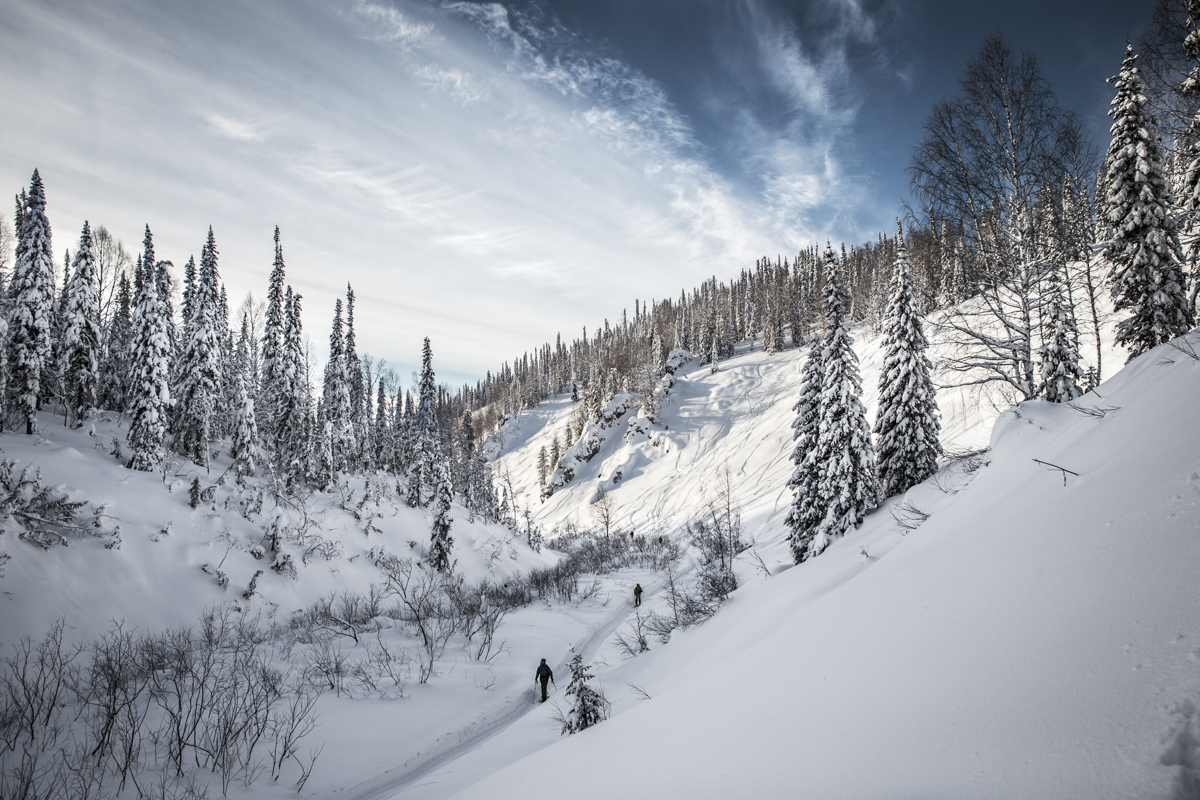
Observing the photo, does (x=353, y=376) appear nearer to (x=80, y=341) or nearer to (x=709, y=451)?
(x=80, y=341)

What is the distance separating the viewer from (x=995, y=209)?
10453 mm

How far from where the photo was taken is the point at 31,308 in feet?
74.0

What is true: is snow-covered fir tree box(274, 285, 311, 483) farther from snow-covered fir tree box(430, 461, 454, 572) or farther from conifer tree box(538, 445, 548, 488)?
conifer tree box(538, 445, 548, 488)

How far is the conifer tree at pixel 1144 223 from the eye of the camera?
1630 cm

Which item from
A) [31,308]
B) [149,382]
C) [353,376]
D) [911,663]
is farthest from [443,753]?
[353,376]

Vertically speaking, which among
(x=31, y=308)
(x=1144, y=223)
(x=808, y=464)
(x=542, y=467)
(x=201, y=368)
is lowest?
(x=808, y=464)

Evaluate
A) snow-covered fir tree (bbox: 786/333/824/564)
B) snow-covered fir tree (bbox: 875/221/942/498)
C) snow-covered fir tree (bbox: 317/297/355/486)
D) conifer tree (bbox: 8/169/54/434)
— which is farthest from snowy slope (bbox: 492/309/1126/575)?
conifer tree (bbox: 8/169/54/434)

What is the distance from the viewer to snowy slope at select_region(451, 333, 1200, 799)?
215 cm

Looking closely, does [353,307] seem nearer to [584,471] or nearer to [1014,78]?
[1014,78]

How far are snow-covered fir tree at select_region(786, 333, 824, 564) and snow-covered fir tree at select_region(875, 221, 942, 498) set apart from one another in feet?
7.39

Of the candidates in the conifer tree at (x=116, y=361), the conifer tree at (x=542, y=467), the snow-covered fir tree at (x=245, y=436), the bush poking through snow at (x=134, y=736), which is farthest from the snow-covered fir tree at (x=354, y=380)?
the conifer tree at (x=542, y=467)

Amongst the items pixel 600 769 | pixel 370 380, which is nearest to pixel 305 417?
pixel 370 380

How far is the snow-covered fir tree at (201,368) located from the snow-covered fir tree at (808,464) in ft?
103

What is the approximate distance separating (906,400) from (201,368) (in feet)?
117
